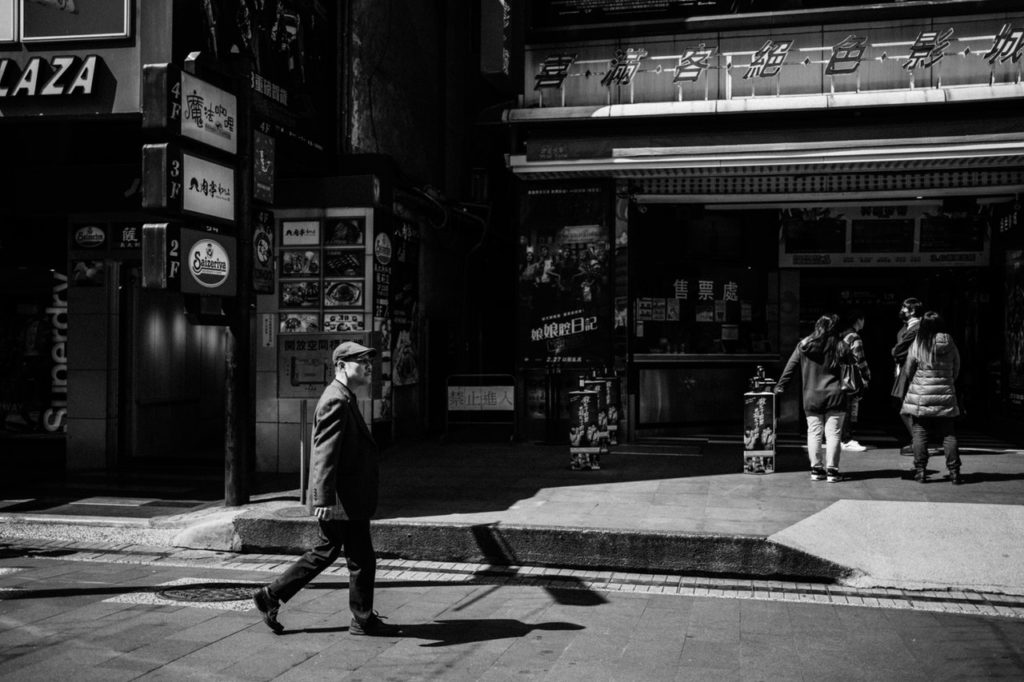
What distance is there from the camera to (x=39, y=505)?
1026cm

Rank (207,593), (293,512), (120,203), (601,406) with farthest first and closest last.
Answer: (120,203) → (601,406) → (293,512) → (207,593)

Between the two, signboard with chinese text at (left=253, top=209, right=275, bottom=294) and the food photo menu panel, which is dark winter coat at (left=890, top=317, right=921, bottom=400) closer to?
the food photo menu panel

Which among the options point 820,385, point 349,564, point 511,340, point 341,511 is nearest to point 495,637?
point 349,564

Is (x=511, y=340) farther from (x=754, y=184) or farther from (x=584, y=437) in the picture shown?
(x=584, y=437)

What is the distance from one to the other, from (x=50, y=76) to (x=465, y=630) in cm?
723

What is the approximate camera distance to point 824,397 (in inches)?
415

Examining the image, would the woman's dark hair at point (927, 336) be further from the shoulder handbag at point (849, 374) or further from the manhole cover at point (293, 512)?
the manhole cover at point (293, 512)

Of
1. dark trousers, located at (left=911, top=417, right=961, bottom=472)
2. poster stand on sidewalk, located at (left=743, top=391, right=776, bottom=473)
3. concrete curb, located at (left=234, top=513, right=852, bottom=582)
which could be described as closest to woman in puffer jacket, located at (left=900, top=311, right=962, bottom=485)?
dark trousers, located at (left=911, top=417, right=961, bottom=472)

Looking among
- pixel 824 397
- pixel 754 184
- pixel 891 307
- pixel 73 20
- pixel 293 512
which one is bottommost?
pixel 293 512

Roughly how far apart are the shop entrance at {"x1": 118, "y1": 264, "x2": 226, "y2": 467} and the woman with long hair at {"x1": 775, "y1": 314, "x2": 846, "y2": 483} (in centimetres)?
816

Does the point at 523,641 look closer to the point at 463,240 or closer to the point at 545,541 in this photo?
the point at 545,541

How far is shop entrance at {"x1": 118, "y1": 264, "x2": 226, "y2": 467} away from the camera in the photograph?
13.4 m

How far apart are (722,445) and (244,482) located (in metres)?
7.32

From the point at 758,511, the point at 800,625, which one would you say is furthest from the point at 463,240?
the point at 800,625
